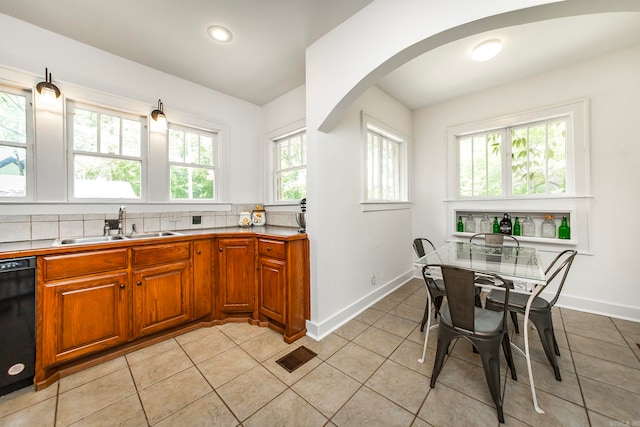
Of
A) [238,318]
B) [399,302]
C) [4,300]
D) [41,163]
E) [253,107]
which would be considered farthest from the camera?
[253,107]

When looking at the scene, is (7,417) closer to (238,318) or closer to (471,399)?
(238,318)

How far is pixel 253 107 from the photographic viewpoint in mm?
3504

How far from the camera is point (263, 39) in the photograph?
7.18 feet

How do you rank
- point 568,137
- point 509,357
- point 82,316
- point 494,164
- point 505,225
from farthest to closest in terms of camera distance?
point 494,164
point 505,225
point 568,137
point 82,316
point 509,357

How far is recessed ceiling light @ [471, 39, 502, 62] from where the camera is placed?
2.17 metres

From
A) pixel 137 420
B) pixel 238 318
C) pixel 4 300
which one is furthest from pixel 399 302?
pixel 4 300

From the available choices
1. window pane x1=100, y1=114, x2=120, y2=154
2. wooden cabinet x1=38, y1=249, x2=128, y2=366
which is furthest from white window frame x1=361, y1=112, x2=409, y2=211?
window pane x1=100, y1=114, x2=120, y2=154

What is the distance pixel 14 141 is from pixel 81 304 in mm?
1546

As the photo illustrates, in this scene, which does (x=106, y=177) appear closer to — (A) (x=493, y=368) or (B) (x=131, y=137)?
(B) (x=131, y=137)

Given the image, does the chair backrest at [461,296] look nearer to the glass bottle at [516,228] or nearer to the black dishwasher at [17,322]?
the glass bottle at [516,228]

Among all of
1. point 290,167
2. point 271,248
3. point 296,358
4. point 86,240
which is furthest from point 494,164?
point 86,240

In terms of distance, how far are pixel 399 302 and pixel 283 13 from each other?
3.19 m

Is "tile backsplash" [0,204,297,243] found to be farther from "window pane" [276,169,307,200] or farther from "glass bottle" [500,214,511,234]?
"glass bottle" [500,214,511,234]

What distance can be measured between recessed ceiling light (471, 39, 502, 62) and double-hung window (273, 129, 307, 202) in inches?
77.8
